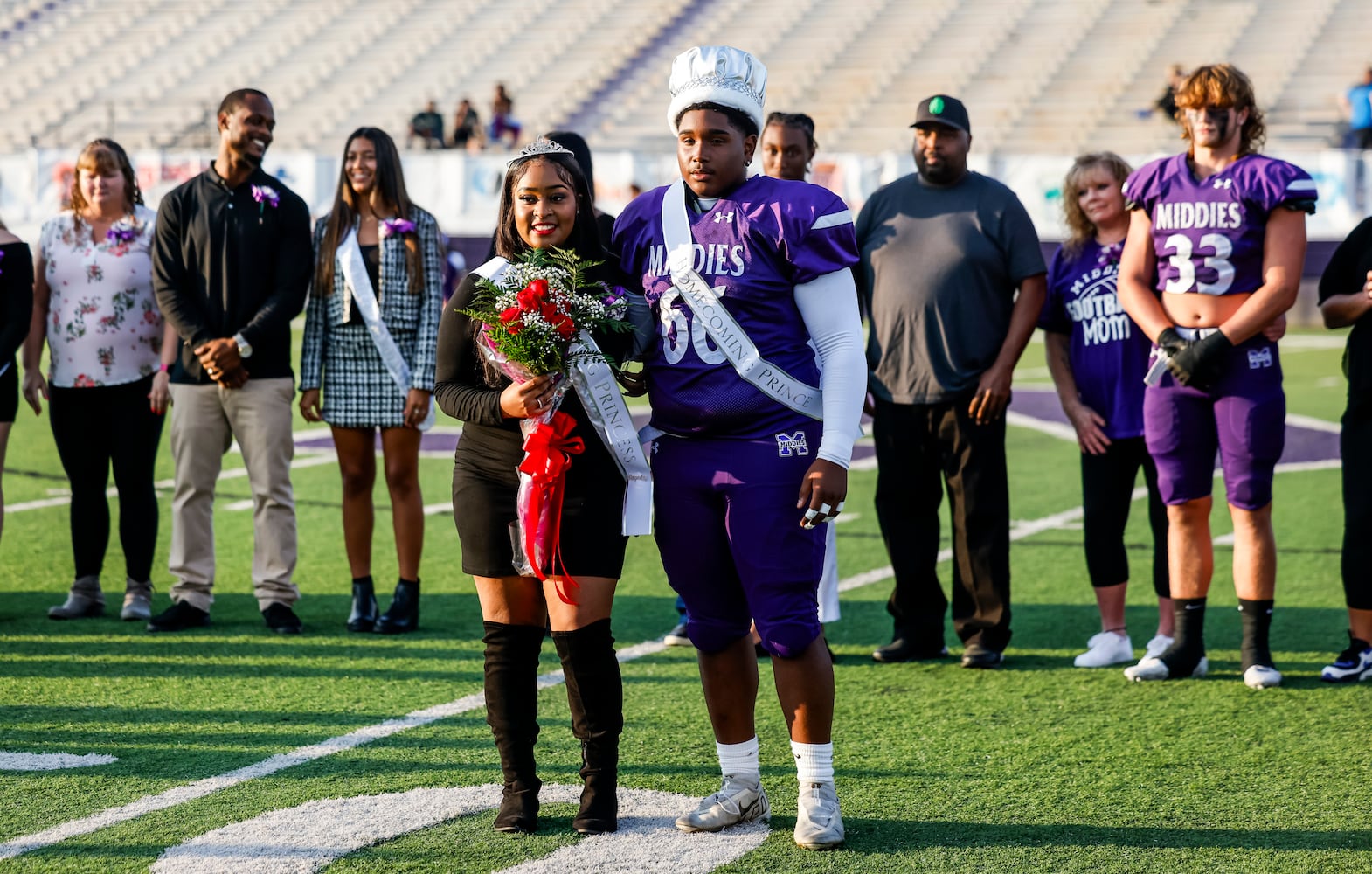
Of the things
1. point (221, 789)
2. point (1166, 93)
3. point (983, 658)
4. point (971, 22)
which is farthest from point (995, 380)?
point (971, 22)

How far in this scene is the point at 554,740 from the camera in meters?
4.94

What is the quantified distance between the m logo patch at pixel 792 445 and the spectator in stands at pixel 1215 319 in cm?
203

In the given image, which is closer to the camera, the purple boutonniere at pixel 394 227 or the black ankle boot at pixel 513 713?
the black ankle boot at pixel 513 713

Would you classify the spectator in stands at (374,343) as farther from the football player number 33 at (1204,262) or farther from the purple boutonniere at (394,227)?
the football player number 33 at (1204,262)

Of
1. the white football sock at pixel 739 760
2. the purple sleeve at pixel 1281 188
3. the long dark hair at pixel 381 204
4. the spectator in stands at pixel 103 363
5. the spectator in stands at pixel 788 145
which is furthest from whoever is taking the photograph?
the spectator in stands at pixel 103 363

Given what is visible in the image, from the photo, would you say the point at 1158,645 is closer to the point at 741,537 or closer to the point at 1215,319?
the point at 1215,319

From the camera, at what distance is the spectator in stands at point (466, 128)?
27.6m

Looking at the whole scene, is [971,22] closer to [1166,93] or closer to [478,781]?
[1166,93]

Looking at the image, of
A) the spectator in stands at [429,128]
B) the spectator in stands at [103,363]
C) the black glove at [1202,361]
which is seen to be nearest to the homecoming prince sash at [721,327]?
the black glove at [1202,361]

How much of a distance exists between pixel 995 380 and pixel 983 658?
1032mm

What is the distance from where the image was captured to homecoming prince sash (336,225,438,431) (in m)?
6.34

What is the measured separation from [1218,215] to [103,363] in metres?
4.45

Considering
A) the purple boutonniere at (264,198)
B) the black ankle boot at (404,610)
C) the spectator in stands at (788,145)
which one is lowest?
the black ankle boot at (404,610)

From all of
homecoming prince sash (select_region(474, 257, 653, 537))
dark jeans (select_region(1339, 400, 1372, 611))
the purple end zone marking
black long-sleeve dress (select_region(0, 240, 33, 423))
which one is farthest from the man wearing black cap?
the purple end zone marking
